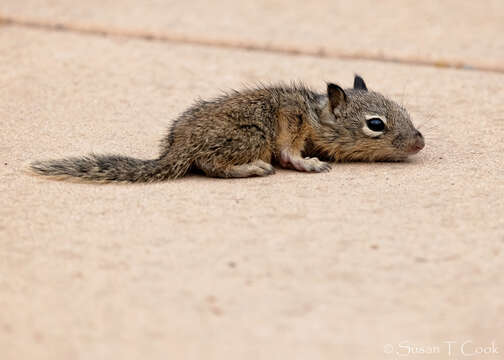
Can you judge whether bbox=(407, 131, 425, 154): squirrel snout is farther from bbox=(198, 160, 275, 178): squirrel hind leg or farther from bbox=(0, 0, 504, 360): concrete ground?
bbox=(198, 160, 275, 178): squirrel hind leg

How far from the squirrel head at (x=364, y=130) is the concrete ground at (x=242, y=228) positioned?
0.16 metres

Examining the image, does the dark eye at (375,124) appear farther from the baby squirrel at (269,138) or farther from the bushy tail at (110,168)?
the bushy tail at (110,168)

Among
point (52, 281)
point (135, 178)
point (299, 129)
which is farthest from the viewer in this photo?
point (299, 129)

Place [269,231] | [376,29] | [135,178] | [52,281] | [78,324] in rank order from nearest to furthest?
[78,324], [52,281], [269,231], [135,178], [376,29]

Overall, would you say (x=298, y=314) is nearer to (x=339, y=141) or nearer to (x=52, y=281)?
(x=52, y=281)

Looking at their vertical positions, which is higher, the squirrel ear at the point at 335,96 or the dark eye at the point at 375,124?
the squirrel ear at the point at 335,96

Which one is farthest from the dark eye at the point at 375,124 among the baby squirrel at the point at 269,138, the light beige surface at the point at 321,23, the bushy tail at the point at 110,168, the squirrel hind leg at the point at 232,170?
the light beige surface at the point at 321,23

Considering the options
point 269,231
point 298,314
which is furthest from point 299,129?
point 298,314

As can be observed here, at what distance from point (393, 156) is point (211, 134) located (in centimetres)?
158

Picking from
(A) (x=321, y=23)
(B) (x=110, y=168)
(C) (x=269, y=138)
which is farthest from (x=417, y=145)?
(A) (x=321, y=23)

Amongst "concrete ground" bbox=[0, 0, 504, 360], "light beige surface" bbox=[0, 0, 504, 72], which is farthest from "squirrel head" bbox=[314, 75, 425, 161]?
"light beige surface" bbox=[0, 0, 504, 72]

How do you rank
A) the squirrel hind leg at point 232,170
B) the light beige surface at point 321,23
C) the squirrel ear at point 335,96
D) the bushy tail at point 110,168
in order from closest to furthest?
the bushy tail at point 110,168, the squirrel hind leg at point 232,170, the squirrel ear at point 335,96, the light beige surface at point 321,23

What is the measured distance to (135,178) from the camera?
6266 mm

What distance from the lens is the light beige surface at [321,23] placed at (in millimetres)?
10312
